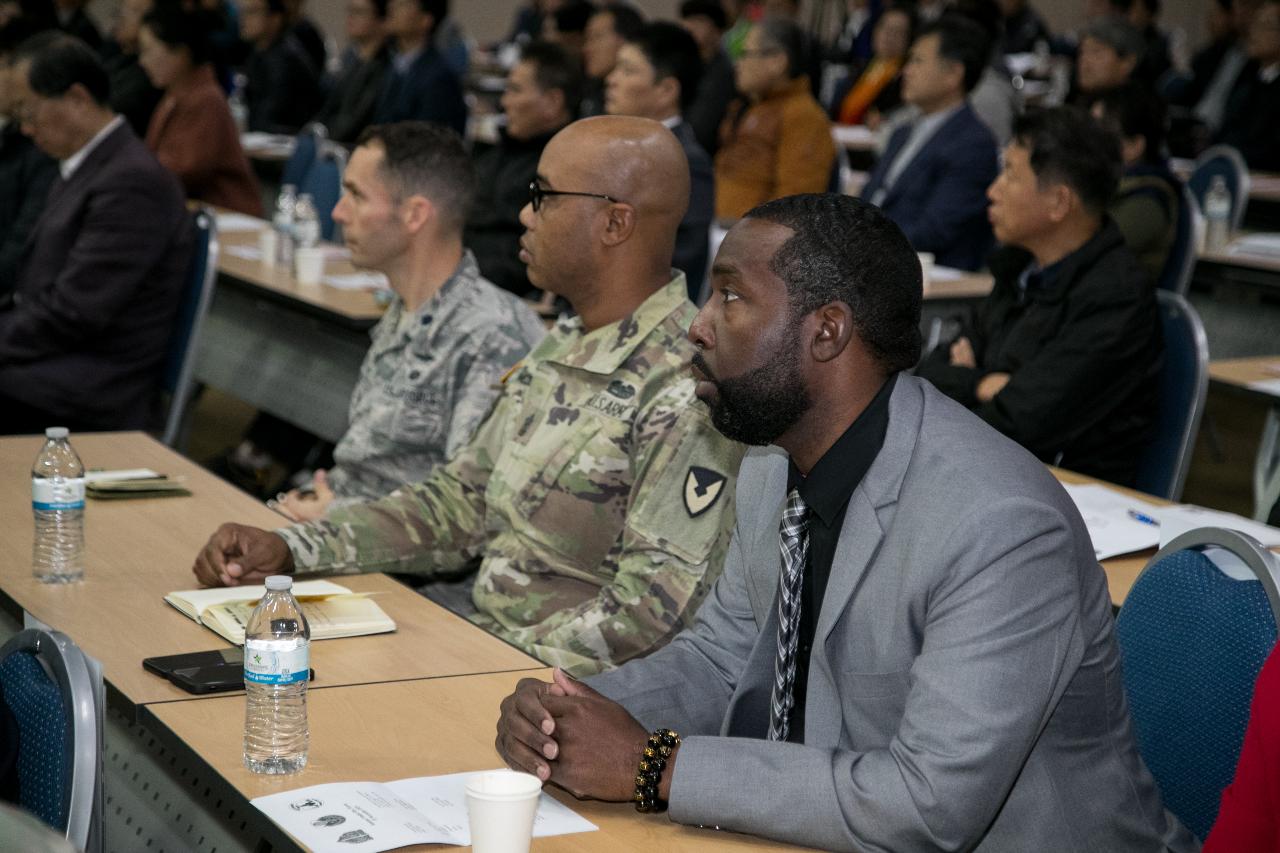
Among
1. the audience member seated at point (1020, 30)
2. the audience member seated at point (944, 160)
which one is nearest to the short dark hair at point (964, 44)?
the audience member seated at point (944, 160)

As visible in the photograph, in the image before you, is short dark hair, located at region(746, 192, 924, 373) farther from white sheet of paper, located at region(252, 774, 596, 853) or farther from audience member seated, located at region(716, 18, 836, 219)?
audience member seated, located at region(716, 18, 836, 219)

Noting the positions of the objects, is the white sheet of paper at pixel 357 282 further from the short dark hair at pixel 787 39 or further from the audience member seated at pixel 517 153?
the short dark hair at pixel 787 39

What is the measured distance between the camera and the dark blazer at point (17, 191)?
4.66 m

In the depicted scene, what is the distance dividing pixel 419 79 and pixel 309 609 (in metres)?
6.10

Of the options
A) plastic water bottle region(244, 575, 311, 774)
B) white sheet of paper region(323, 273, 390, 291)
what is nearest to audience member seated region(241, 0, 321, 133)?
white sheet of paper region(323, 273, 390, 291)

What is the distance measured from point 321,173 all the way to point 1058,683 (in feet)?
16.0

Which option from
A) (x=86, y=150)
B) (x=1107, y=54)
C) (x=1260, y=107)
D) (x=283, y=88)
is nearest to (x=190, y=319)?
(x=86, y=150)

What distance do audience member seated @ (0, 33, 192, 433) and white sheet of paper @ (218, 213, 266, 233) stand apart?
1.60m

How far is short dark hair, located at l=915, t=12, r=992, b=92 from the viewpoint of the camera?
604 centimetres

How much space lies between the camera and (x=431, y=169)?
3266 mm

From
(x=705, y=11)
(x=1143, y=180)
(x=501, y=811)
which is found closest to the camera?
(x=501, y=811)

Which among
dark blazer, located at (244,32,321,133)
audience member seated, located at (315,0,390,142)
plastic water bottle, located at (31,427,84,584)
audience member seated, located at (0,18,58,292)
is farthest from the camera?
dark blazer, located at (244,32,321,133)

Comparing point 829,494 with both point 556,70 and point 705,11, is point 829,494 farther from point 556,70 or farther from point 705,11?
point 705,11

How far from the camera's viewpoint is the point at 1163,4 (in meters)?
16.8
